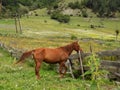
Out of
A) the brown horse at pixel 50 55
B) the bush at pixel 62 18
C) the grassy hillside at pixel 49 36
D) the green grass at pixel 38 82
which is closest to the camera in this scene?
the green grass at pixel 38 82

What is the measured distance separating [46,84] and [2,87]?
3.61 meters

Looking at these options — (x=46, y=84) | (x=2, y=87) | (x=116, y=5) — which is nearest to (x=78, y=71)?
(x=46, y=84)

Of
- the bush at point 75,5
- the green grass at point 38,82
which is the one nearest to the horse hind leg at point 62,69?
the green grass at point 38,82

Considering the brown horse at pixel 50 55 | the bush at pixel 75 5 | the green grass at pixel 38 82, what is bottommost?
the bush at pixel 75 5

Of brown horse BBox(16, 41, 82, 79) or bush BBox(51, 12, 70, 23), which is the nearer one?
brown horse BBox(16, 41, 82, 79)

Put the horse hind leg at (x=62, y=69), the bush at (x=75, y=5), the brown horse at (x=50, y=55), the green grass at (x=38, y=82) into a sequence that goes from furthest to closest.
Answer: the bush at (x=75, y=5)
the horse hind leg at (x=62, y=69)
the brown horse at (x=50, y=55)
the green grass at (x=38, y=82)

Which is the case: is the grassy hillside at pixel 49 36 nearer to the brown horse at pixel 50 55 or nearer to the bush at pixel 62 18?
the bush at pixel 62 18

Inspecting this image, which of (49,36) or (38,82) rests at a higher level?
(38,82)

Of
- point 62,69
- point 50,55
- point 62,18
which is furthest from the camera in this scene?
point 62,18

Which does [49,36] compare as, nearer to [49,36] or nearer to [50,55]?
[49,36]

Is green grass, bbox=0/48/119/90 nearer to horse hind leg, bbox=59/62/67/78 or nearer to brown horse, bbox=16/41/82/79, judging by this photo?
horse hind leg, bbox=59/62/67/78

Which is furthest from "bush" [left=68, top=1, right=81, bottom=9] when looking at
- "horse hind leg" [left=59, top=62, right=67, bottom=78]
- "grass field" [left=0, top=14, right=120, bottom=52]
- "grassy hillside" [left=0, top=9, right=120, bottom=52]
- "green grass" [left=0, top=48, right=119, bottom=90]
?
"horse hind leg" [left=59, top=62, right=67, bottom=78]

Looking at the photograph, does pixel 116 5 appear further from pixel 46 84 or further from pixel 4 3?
pixel 46 84

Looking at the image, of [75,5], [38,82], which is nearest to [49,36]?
[38,82]
